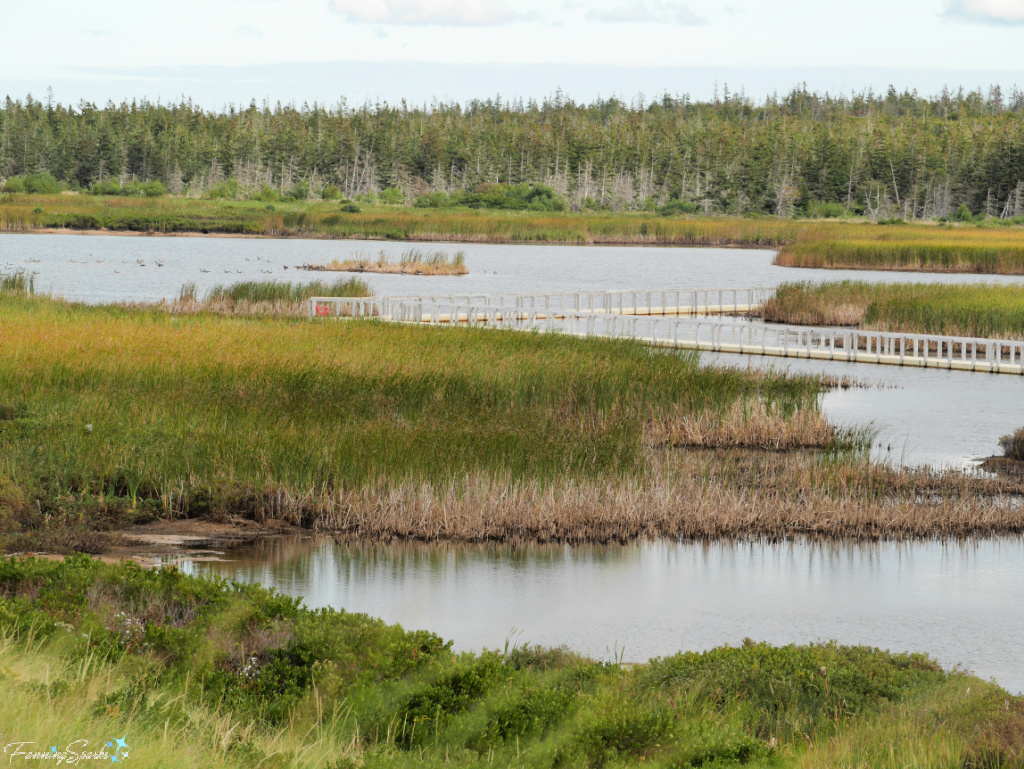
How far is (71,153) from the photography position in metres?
116

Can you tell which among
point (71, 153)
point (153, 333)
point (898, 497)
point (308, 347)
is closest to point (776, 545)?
point (898, 497)

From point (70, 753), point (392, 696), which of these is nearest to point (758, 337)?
point (392, 696)

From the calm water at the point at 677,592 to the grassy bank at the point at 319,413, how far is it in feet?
3.99

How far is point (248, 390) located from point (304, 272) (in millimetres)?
38055

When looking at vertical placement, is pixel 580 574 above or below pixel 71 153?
below

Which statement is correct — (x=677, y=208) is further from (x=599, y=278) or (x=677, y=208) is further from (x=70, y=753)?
(x=70, y=753)

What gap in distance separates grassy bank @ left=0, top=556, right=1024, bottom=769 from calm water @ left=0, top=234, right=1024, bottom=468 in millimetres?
9319

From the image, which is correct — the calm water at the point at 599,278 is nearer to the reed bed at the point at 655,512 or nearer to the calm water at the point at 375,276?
the calm water at the point at 375,276

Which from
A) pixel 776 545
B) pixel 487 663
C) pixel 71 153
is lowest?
pixel 776 545

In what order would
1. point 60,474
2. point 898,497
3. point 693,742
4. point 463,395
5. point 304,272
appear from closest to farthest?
point 693,742 → point 60,474 → point 898,497 → point 463,395 → point 304,272

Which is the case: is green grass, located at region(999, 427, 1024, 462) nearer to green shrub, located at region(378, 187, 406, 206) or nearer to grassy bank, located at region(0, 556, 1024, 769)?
grassy bank, located at region(0, 556, 1024, 769)

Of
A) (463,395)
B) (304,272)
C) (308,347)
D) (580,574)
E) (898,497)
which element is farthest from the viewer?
(304,272)

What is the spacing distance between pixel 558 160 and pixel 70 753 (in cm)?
11612

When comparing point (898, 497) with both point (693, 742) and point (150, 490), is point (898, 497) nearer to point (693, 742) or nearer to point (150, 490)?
point (150, 490)
